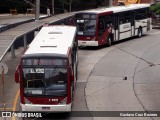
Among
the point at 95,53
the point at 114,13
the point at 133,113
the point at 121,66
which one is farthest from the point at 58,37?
the point at 114,13

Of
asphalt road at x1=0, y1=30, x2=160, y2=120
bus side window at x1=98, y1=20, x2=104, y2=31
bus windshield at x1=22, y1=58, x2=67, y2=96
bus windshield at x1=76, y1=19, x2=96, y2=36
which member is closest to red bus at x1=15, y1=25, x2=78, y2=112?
bus windshield at x1=22, y1=58, x2=67, y2=96

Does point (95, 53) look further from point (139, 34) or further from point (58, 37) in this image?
point (58, 37)

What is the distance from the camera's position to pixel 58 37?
19.7 m

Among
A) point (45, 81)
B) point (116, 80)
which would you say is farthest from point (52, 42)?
point (116, 80)

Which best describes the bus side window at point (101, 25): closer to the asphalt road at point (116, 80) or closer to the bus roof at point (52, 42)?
the asphalt road at point (116, 80)

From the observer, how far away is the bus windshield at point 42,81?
54.4 ft

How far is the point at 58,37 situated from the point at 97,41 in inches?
488

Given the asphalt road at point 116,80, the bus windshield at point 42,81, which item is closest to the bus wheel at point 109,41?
the asphalt road at point 116,80

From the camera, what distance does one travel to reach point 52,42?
60.9 feet

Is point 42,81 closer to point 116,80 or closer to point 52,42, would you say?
point 52,42

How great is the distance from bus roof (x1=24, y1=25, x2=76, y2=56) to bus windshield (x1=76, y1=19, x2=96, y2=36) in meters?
9.26

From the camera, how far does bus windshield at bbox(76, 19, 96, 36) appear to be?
1246 inches

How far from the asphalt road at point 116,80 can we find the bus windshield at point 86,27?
144 centimetres

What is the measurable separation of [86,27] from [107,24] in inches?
69.7
